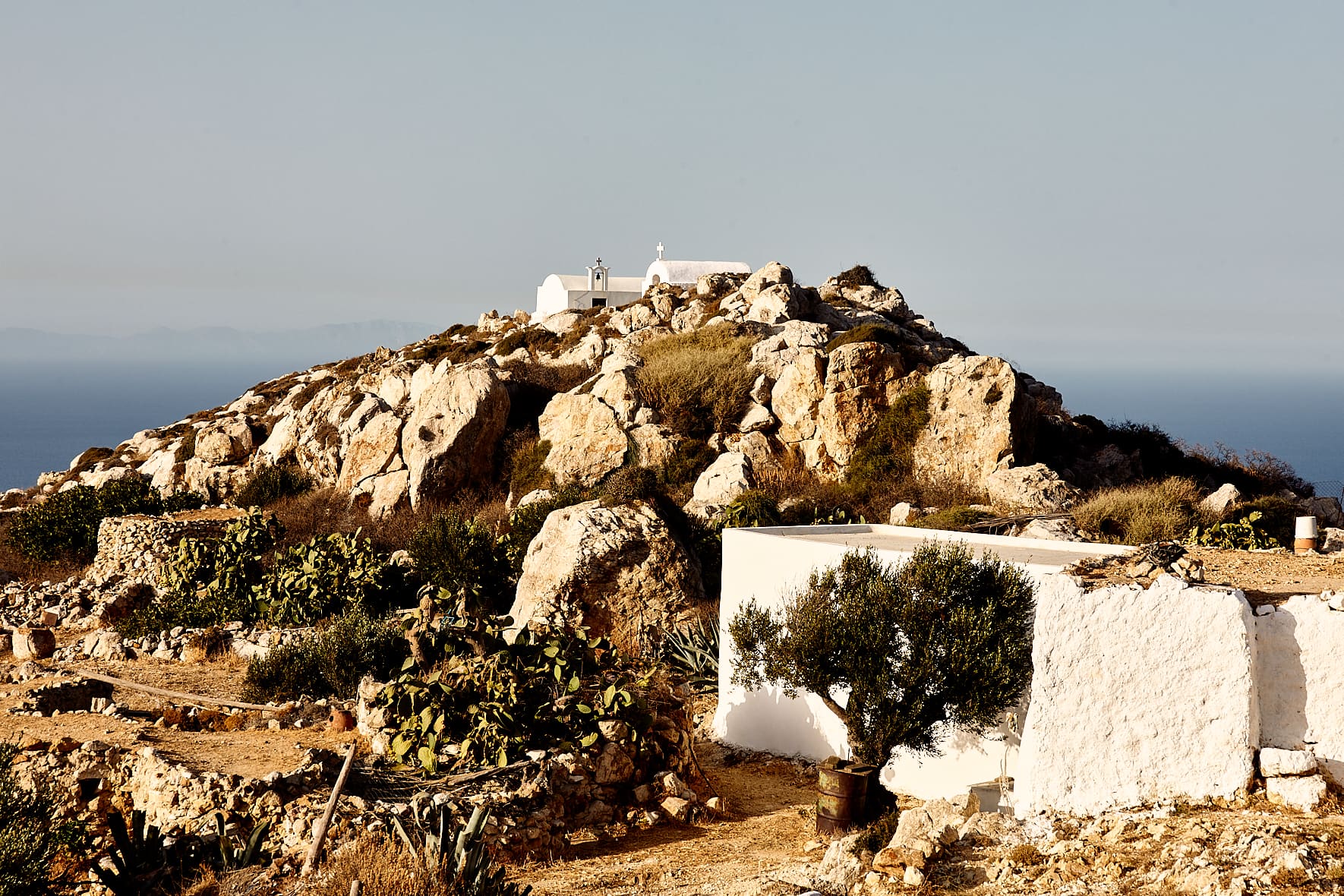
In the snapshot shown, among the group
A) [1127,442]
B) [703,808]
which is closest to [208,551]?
[703,808]

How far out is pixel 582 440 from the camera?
1006 inches

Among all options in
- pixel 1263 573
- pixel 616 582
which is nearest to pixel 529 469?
pixel 616 582

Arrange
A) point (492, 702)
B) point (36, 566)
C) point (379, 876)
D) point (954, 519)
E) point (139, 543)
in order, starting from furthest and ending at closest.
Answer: point (36, 566) → point (139, 543) → point (954, 519) → point (492, 702) → point (379, 876)

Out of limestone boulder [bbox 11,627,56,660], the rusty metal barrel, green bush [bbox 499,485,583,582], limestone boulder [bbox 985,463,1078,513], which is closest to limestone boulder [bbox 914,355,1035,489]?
limestone boulder [bbox 985,463,1078,513]

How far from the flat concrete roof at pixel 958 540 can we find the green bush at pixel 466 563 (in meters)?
6.78

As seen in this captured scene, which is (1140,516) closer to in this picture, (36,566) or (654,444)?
(654,444)

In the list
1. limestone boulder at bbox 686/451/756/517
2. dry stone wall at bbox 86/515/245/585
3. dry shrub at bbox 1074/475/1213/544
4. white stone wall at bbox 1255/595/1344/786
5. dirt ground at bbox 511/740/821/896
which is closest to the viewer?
white stone wall at bbox 1255/595/1344/786

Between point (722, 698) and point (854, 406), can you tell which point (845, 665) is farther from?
point (854, 406)

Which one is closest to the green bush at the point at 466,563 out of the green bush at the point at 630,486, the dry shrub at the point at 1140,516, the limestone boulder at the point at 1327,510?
the green bush at the point at 630,486

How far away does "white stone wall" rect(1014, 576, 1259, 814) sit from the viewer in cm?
855

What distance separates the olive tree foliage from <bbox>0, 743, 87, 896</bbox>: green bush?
6.16 metres

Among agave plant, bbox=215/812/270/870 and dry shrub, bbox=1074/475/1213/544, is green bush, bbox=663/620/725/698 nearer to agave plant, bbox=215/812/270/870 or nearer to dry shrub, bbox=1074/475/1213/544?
agave plant, bbox=215/812/270/870

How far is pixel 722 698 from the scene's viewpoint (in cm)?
1327

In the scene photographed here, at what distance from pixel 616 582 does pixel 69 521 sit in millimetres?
14446
